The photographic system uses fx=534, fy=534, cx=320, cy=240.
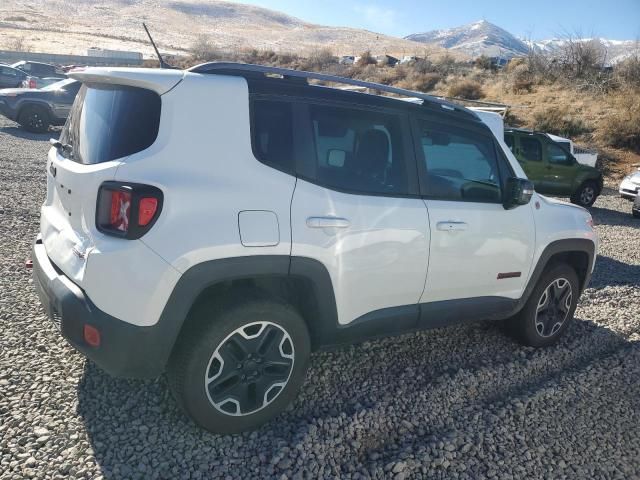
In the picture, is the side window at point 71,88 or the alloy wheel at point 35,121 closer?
the alloy wheel at point 35,121

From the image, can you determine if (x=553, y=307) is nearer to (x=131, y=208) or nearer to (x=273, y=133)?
(x=273, y=133)

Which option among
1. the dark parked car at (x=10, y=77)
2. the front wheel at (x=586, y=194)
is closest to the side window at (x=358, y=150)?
the front wheel at (x=586, y=194)

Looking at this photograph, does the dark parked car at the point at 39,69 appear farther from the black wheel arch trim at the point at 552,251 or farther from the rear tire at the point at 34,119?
the black wheel arch trim at the point at 552,251

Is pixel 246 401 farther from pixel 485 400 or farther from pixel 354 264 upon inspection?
pixel 485 400

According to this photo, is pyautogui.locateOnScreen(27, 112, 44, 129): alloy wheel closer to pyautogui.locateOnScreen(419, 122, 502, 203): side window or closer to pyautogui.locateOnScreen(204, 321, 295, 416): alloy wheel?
pyautogui.locateOnScreen(419, 122, 502, 203): side window

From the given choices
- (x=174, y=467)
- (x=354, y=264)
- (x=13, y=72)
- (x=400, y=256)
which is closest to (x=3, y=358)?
(x=174, y=467)

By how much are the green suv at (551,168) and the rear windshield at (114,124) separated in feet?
33.8

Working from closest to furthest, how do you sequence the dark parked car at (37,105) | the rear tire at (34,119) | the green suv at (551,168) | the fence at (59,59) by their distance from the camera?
1. the green suv at (551,168)
2. the dark parked car at (37,105)
3. the rear tire at (34,119)
4. the fence at (59,59)

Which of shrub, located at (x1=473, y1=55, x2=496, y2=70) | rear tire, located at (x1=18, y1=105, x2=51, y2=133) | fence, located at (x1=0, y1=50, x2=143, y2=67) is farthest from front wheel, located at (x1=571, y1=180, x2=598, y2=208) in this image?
fence, located at (x1=0, y1=50, x2=143, y2=67)

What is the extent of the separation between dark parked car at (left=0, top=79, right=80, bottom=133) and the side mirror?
1338 cm

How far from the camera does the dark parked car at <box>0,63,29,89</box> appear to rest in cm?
2178

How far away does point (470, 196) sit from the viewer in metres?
3.61

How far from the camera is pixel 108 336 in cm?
244

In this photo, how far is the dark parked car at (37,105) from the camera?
14141mm
